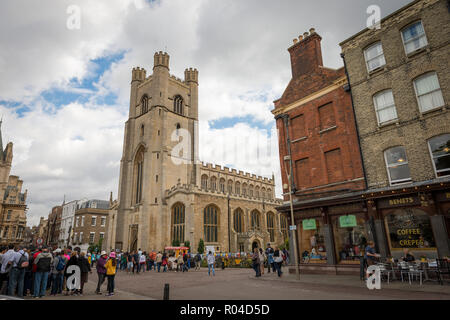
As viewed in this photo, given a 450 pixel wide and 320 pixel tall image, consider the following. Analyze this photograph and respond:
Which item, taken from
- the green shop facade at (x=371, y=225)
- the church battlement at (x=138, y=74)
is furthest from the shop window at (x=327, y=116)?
the church battlement at (x=138, y=74)

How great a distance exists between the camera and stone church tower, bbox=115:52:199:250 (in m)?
36.6

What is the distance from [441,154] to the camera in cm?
1177

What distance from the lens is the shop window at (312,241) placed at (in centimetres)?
1493

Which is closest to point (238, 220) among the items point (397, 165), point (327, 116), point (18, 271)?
point (327, 116)

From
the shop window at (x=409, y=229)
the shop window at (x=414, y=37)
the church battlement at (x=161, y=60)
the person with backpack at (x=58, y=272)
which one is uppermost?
the church battlement at (x=161, y=60)

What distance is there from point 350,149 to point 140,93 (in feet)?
133

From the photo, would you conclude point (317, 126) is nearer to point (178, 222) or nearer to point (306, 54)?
point (306, 54)

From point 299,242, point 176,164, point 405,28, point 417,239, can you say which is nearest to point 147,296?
point 299,242

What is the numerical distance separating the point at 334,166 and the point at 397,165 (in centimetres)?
325

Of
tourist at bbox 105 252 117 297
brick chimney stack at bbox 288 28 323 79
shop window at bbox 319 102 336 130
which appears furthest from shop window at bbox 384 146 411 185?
tourist at bbox 105 252 117 297

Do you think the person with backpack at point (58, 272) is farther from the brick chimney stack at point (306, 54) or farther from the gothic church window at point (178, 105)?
the gothic church window at point (178, 105)

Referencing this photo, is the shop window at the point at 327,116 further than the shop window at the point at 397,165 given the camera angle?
Yes
